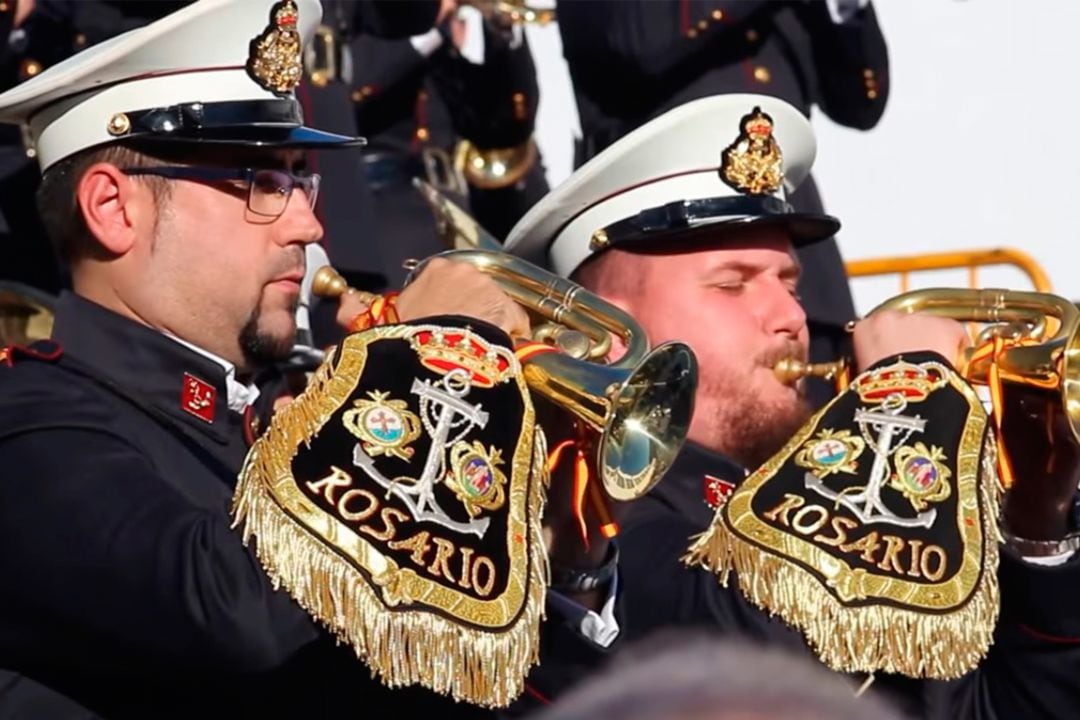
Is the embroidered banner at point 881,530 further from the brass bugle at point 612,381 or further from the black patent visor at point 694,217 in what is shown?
the black patent visor at point 694,217

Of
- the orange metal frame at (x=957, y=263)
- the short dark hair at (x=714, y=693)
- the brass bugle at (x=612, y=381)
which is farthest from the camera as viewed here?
the orange metal frame at (x=957, y=263)

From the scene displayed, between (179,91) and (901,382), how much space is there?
3.80 ft

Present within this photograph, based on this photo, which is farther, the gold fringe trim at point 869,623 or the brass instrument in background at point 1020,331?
the brass instrument in background at point 1020,331

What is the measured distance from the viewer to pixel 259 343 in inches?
154

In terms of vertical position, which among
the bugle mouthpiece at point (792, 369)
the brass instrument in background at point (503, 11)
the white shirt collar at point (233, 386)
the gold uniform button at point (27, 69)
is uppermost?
the gold uniform button at point (27, 69)

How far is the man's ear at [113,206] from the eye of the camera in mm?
3906

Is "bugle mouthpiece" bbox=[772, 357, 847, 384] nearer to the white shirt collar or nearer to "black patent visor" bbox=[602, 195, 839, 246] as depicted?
"black patent visor" bbox=[602, 195, 839, 246]

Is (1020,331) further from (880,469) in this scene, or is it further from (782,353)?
(880,469)

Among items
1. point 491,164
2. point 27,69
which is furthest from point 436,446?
point 491,164

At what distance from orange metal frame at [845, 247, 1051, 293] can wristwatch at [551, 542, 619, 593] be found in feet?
9.48

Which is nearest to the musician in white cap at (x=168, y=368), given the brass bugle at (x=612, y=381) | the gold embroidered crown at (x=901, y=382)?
the brass bugle at (x=612, y=381)

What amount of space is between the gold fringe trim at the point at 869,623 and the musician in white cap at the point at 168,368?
32 cm

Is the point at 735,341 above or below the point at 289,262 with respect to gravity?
below

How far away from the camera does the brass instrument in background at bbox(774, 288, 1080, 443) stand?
4.15 m
